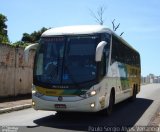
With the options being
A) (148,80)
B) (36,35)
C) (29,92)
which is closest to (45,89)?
(29,92)

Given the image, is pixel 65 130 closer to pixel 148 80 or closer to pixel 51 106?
pixel 51 106

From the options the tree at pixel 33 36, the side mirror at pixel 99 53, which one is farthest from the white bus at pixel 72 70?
the tree at pixel 33 36

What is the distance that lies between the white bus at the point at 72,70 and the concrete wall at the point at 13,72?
27.0 feet

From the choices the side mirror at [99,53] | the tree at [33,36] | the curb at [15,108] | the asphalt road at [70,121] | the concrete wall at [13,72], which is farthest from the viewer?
the tree at [33,36]

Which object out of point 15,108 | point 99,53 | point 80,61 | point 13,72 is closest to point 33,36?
point 13,72

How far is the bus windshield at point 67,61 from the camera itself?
524 inches

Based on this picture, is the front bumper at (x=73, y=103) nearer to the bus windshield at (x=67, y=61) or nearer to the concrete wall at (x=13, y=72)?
the bus windshield at (x=67, y=61)

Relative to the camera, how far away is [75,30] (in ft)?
46.0

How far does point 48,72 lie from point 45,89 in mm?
586

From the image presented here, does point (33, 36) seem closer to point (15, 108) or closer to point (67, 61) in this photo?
point (15, 108)

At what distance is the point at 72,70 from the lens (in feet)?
43.9

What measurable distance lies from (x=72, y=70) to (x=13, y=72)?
10.9 m

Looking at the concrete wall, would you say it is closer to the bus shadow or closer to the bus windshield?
the bus shadow

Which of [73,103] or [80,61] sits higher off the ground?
[80,61]
